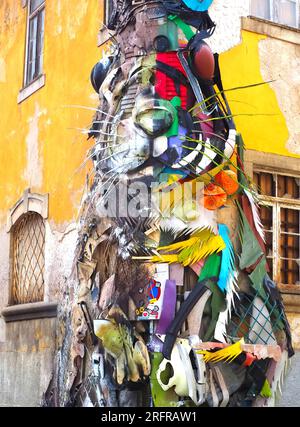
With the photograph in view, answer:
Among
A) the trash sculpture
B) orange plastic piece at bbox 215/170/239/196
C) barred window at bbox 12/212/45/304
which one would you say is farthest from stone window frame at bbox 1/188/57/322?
orange plastic piece at bbox 215/170/239/196

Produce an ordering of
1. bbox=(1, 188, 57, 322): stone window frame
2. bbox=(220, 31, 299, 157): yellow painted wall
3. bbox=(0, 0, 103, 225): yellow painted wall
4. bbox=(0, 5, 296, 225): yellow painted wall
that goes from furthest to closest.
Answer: bbox=(1, 188, 57, 322): stone window frame < bbox=(0, 0, 103, 225): yellow painted wall < bbox=(0, 5, 296, 225): yellow painted wall < bbox=(220, 31, 299, 157): yellow painted wall

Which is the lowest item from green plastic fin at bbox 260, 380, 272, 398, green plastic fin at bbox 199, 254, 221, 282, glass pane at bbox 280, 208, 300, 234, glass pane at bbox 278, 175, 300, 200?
green plastic fin at bbox 260, 380, 272, 398

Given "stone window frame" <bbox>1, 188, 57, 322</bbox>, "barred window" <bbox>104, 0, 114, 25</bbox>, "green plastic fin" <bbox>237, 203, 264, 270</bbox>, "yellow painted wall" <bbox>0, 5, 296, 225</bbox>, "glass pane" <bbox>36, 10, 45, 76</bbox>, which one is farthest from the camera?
"glass pane" <bbox>36, 10, 45, 76</bbox>

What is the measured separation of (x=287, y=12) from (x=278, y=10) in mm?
140

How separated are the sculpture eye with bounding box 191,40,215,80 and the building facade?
581 mm

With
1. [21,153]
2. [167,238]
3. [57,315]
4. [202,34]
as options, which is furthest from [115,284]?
[21,153]

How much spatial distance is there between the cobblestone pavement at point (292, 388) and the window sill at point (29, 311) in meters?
3.32

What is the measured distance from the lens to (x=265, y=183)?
35.6 feet

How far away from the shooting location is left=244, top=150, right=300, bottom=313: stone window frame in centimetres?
1057

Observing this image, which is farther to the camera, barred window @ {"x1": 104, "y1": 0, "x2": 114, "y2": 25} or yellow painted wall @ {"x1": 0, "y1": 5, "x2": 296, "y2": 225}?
barred window @ {"x1": 104, "y1": 0, "x2": 114, "y2": 25}

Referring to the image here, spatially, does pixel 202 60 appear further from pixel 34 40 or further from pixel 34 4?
pixel 34 4

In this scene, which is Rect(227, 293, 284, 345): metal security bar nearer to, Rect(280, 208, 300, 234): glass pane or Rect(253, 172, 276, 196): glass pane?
Rect(280, 208, 300, 234): glass pane
